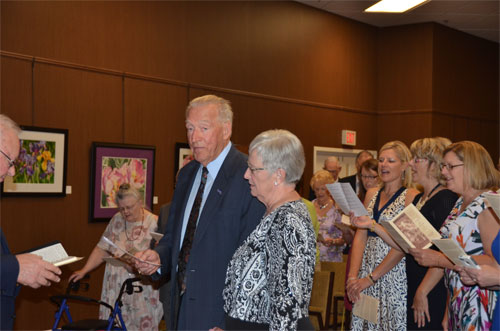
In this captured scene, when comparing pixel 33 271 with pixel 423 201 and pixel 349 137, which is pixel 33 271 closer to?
pixel 423 201

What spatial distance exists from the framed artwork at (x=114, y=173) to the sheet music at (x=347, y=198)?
13.0ft

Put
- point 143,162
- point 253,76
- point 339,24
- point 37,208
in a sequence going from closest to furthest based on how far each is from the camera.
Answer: point 37,208
point 143,162
point 253,76
point 339,24

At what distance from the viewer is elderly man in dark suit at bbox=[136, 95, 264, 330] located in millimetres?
3090

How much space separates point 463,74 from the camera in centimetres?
1221

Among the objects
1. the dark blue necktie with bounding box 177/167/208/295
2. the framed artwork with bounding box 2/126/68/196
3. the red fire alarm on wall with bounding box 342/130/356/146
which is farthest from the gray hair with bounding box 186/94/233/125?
the red fire alarm on wall with bounding box 342/130/356/146

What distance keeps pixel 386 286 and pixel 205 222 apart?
1953 mm

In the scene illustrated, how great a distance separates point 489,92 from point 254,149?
11.5 metres

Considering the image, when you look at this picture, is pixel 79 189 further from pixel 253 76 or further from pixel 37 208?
pixel 253 76

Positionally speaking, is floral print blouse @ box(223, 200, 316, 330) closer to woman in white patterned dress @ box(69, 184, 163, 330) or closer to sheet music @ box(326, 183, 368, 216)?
sheet music @ box(326, 183, 368, 216)

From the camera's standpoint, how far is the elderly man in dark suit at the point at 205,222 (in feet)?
10.1

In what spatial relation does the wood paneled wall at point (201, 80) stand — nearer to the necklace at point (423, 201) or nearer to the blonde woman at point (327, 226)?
the blonde woman at point (327, 226)

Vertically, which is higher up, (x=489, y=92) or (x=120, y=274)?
(x=489, y=92)

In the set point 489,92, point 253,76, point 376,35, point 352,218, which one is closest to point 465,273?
point 352,218

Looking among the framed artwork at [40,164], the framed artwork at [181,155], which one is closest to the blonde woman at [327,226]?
the framed artwork at [181,155]
